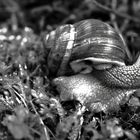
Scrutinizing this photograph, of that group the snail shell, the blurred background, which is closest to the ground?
the blurred background

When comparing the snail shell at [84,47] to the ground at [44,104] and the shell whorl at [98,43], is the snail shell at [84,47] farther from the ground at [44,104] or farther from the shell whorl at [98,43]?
the ground at [44,104]

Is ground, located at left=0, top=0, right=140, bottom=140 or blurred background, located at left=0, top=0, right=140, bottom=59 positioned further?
blurred background, located at left=0, top=0, right=140, bottom=59

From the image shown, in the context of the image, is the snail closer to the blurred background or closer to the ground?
the ground

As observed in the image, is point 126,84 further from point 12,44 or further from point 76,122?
point 12,44

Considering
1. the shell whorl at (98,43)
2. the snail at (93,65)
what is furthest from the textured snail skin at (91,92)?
the shell whorl at (98,43)

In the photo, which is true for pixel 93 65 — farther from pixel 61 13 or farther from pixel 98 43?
pixel 61 13

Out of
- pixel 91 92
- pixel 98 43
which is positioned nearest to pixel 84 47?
pixel 98 43

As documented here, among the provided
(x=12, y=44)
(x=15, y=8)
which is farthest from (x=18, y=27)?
(x=12, y=44)

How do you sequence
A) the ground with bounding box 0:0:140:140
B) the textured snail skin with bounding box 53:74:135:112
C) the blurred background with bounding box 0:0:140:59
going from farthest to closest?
the blurred background with bounding box 0:0:140:59 → the textured snail skin with bounding box 53:74:135:112 → the ground with bounding box 0:0:140:140
